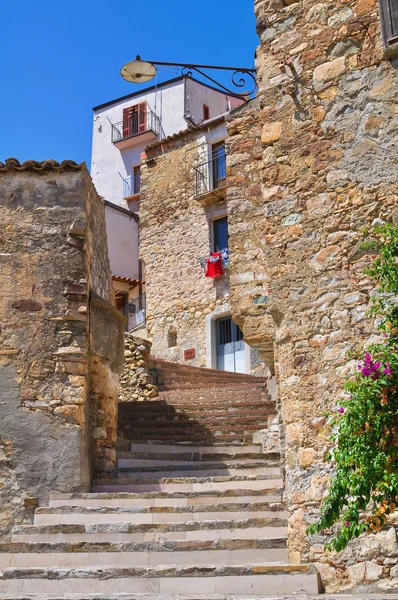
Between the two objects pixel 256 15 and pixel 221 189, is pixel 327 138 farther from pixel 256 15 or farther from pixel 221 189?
pixel 221 189

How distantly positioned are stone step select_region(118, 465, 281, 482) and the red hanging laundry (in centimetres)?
1215

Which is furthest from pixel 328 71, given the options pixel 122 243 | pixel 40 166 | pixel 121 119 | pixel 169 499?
pixel 121 119

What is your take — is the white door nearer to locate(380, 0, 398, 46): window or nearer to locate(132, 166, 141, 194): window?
locate(132, 166, 141, 194): window

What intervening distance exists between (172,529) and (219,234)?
15753mm

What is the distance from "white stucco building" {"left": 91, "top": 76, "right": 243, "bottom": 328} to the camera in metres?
28.1

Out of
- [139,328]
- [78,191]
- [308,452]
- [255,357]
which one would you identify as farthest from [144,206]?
[308,452]

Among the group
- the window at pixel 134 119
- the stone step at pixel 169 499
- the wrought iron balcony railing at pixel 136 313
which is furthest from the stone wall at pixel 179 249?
the stone step at pixel 169 499

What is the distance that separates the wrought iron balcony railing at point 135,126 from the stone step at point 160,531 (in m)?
24.2

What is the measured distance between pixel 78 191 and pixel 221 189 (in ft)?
42.1

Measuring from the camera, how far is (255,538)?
624 cm

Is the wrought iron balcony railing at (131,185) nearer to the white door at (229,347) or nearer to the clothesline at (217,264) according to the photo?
the clothesline at (217,264)

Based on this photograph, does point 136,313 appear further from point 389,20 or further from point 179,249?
point 389,20

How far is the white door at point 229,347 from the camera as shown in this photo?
A: 20.0 meters

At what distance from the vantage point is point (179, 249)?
22312mm
